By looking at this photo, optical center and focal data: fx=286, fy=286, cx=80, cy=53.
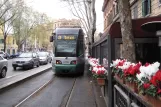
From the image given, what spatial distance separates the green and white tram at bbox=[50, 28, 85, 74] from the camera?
17781mm

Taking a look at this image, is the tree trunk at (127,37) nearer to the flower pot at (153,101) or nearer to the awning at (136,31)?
the awning at (136,31)

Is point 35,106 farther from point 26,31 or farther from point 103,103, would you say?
point 26,31

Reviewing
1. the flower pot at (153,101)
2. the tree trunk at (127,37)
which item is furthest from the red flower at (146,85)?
the tree trunk at (127,37)

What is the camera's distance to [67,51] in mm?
17891

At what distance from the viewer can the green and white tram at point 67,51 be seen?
700 inches

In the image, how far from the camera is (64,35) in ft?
59.2

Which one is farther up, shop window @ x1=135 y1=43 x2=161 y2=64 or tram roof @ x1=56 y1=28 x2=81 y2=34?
tram roof @ x1=56 y1=28 x2=81 y2=34

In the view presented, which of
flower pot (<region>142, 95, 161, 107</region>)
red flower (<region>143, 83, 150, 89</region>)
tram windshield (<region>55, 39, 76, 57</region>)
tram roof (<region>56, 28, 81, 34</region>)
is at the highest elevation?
tram roof (<region>56, 28, 81, 34</region>)

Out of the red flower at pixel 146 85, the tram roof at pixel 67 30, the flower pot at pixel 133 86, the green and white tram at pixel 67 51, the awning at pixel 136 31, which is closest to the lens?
the red flower at pixel 146 85

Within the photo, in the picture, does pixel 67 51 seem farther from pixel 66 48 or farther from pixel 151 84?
pixel 151 84

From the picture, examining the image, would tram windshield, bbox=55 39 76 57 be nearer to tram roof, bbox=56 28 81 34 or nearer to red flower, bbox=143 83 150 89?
tram roof, bbox=56 28 81 34

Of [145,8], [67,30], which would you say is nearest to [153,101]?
[67,30]

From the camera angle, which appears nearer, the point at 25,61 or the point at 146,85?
the point at 146,85

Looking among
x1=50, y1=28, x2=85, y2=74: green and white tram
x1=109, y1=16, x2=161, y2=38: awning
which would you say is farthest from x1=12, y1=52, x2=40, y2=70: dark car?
x1=109, y1=16, x2=161, y2=38: awning
